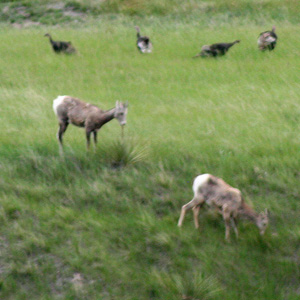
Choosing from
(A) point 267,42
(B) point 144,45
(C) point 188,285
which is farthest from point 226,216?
(B) point 144,45

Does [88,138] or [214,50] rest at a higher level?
[88,138]

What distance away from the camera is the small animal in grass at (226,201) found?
550 centimetres

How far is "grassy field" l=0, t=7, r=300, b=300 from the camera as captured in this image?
5.45 meters

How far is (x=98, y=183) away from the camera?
6.55 meters

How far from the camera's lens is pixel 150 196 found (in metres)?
6.43

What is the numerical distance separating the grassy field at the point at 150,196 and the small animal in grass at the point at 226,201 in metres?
0.27

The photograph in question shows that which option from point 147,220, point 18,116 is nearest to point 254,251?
point 147,220

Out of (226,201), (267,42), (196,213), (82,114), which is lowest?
(267,42)

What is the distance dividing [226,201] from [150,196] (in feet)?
3.97

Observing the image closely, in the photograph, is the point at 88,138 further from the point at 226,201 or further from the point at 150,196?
the point at 226,201

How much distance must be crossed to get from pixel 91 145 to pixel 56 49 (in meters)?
8.50

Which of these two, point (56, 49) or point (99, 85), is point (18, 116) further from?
point (56, 49)

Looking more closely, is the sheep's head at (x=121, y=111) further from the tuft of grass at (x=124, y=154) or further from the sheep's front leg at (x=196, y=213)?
the sheep's front leg at (x=196, y=213)

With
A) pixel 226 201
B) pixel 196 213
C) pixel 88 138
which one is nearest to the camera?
pixel 226 201
